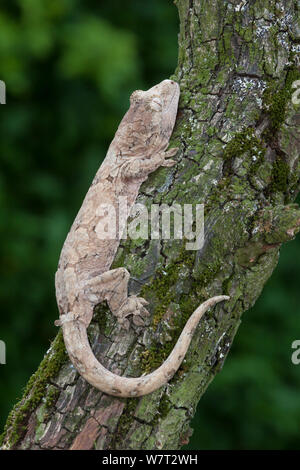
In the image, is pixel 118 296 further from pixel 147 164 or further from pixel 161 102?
pixel 161 102

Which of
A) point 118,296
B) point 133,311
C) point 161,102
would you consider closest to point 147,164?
point 161,102

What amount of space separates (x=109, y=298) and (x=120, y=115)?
4.56m

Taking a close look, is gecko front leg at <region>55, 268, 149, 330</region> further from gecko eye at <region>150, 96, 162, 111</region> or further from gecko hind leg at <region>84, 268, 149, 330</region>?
gecko eye at <region>150, 96, 162, 111</region>

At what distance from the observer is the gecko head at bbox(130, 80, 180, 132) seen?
15.2ft

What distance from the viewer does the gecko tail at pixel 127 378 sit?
395 cm

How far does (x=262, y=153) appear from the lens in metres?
4.35

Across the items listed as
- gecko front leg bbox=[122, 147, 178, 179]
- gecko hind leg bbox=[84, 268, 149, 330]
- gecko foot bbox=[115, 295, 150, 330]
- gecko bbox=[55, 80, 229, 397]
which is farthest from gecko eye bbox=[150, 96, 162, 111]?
gecko foot bbox=[115, 295, 150, 330]

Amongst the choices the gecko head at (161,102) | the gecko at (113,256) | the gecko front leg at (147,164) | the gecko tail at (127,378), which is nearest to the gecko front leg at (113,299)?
the gecko at (113,256)

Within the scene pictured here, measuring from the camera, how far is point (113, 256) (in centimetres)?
437

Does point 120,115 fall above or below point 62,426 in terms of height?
above

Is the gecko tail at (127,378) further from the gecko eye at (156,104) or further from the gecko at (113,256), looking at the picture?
the gecko eye at (156,104)

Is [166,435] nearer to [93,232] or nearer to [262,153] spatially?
[93,232]
